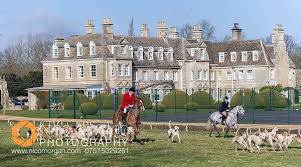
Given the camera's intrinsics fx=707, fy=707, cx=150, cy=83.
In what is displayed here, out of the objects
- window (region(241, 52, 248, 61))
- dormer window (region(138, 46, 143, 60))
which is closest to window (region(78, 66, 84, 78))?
dormer window (region(138, 46, 143, 60))

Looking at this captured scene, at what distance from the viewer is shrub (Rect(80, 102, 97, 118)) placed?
173 feet

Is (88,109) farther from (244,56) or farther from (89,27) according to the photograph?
(244,56)

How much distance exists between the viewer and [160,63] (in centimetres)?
9144

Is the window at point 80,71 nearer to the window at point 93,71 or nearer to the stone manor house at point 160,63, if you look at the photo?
the stone manor house at point 160,63

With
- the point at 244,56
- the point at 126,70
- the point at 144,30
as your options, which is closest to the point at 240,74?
the point at 244,56

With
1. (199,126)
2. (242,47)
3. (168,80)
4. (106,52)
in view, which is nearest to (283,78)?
(242,47)

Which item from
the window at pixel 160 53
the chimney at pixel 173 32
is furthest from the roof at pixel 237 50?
the window at pixel 160 53

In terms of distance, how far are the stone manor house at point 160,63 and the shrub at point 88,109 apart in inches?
995

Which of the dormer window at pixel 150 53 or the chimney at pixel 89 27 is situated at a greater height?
the chimney at pixel 89 27

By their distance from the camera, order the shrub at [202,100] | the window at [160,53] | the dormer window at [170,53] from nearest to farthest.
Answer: the shrub at [202,100] → the window at [160,53] → the dormer window at [170,53]

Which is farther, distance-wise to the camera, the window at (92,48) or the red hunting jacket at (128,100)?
the window at (92,48)

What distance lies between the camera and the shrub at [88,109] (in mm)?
52831

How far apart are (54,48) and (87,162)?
2739 inches

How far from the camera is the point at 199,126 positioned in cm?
3825
